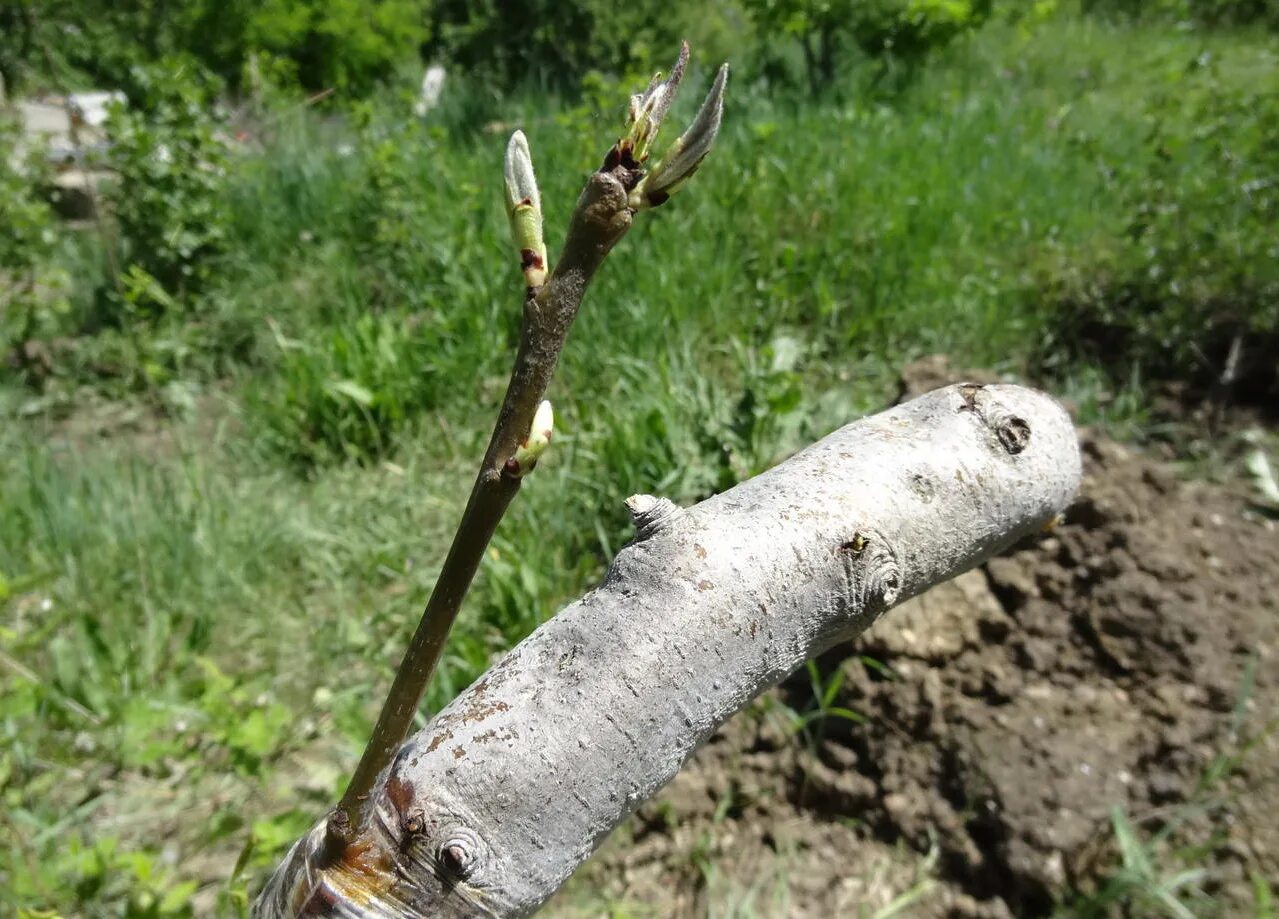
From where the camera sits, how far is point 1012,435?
76 centimetres

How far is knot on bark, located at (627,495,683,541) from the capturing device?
0.67m

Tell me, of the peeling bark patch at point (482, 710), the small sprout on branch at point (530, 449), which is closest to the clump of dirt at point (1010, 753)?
the peeling bark patch at point (482, 710)

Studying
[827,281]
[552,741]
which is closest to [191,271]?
[827,281]

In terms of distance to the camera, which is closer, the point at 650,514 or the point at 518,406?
the point at 518,406

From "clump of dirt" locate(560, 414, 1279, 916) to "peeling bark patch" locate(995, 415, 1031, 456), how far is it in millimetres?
1516

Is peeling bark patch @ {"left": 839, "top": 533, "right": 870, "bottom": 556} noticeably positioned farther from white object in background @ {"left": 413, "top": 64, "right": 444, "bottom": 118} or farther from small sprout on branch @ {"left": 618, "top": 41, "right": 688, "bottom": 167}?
white object in background @ {"left": 413, "top": 64, "right": 444, "bottom": 118}

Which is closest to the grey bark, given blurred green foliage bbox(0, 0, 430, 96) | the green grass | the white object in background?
the green grass

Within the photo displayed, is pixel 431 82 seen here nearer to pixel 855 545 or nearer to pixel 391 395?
pixel 391 395

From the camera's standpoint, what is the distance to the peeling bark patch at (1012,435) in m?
0.76

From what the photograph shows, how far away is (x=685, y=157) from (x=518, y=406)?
168 mm

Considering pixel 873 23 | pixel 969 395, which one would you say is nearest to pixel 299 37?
pixel 873 23

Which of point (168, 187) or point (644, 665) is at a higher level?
point (644, 665)

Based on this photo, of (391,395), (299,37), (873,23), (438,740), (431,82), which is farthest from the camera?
(431,82)

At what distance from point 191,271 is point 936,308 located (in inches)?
139
